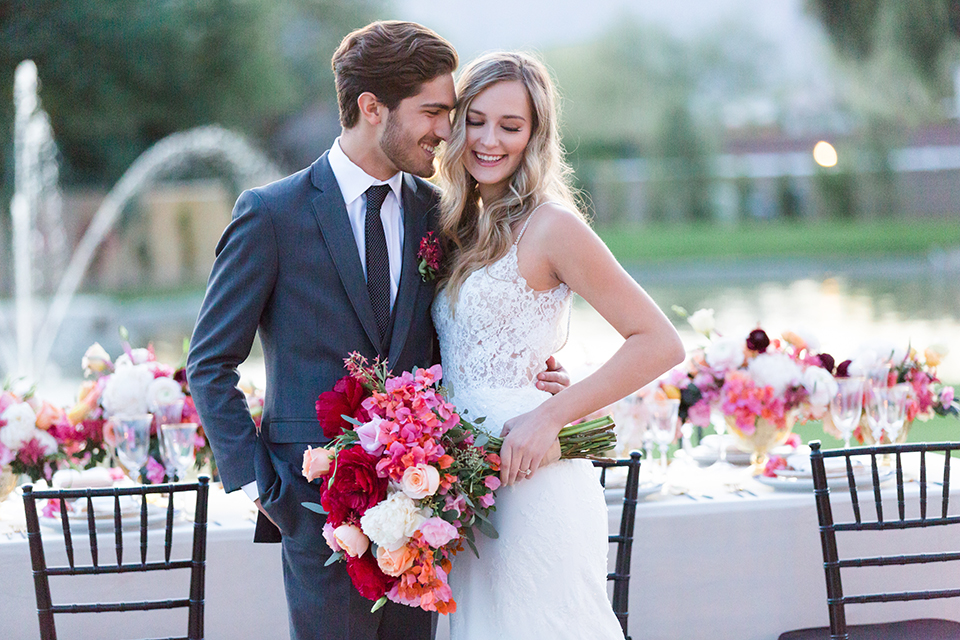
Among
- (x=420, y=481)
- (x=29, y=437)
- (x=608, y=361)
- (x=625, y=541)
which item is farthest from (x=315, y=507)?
(x=29, y=437)

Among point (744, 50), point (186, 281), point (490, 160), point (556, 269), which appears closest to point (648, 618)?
point (556, 269)

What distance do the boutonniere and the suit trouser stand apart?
0.50 metres

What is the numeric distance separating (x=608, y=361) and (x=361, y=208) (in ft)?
2.34

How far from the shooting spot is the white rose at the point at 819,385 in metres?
3.54

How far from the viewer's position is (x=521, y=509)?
239cm

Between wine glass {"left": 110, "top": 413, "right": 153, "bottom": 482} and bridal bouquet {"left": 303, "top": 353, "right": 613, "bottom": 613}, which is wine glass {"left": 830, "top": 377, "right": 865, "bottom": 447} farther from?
wine glass {"left": 110, "top": 413, "right": 153, "bottom": 482}

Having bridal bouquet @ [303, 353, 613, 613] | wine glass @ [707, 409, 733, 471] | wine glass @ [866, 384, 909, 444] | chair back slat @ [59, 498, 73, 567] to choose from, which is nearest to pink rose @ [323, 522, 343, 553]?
bridal bouquet @ [303, 353, 613, 613]

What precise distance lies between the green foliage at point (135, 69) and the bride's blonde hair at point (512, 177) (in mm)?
21792

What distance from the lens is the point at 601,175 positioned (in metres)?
32.1

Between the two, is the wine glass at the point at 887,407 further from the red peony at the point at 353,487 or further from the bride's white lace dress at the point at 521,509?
the red peony at the point at 353,487

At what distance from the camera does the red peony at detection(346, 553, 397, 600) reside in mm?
2163

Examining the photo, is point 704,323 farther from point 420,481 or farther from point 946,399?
point 420,481

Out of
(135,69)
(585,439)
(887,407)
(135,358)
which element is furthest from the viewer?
(135,69)

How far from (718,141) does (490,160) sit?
30040mm
